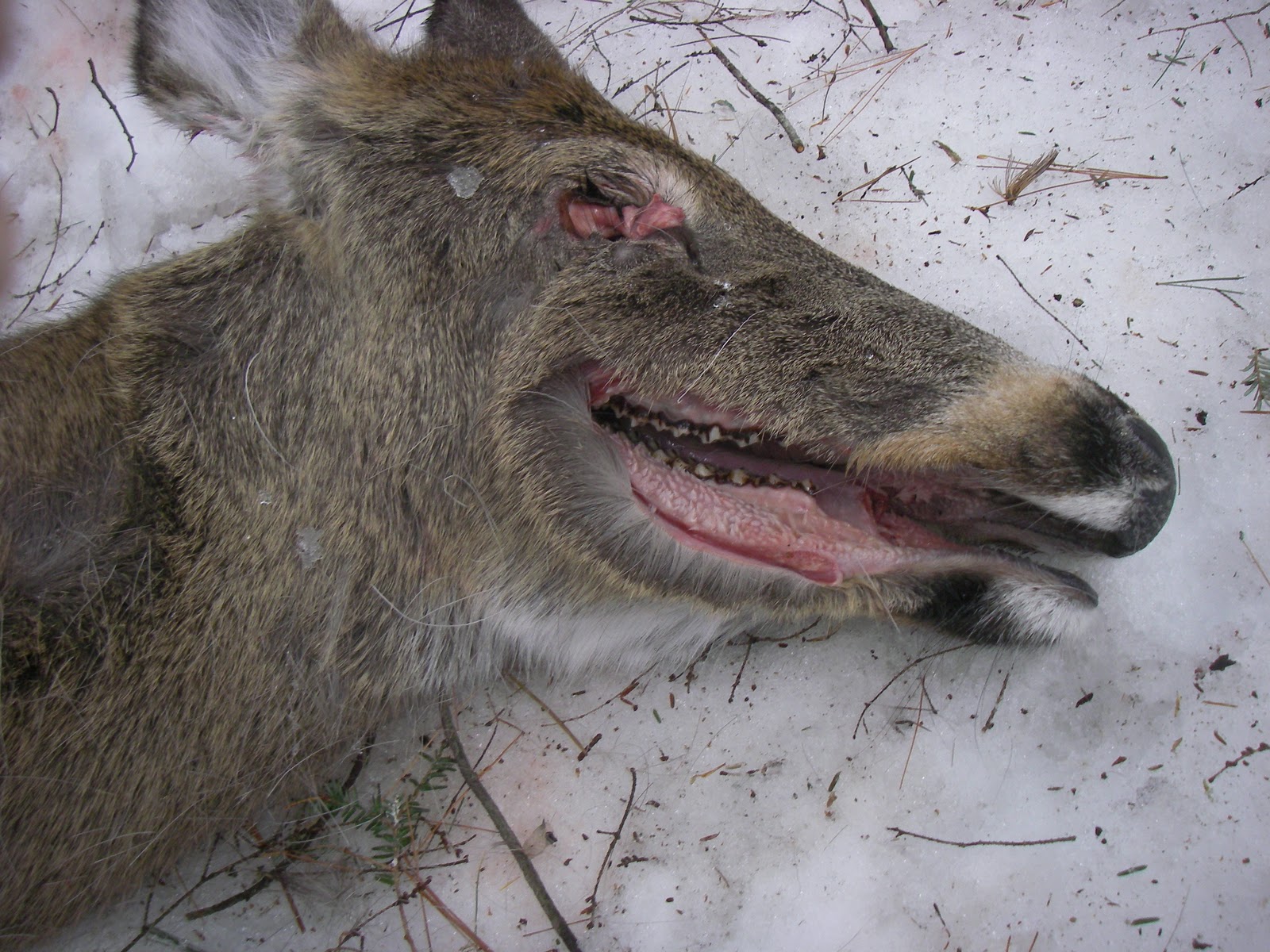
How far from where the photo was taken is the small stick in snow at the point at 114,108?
4020mm

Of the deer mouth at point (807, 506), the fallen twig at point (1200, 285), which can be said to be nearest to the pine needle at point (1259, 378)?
the fallen twig at point (1200, 285)

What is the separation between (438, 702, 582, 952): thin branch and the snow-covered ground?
0.06m

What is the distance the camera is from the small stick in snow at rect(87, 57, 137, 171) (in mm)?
4020

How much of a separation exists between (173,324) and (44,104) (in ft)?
7.55

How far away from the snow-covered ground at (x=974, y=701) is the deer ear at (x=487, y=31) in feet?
3.05

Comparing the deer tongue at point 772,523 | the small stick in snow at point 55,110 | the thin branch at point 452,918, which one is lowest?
the thin branch at point 452,918

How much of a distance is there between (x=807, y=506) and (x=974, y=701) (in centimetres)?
108

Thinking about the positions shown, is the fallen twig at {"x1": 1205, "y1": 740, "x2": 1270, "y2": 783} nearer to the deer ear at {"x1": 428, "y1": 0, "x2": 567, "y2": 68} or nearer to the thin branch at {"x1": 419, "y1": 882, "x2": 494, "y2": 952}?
the thin branch at {"x1": 419, "y1": 882, "x2": 494, "y2": 952}

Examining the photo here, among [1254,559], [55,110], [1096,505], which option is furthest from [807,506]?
[55,110]

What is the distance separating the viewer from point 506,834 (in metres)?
3.10

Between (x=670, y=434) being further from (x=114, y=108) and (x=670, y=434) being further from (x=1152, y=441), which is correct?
(x=114, y=108)

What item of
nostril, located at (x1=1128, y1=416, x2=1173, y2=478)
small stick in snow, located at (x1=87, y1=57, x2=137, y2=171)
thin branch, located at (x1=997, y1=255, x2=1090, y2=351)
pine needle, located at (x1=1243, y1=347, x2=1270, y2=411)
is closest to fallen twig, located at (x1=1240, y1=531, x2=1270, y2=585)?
pine needle, located at (x1=1243, y1=347, x2=1270, y2=411)

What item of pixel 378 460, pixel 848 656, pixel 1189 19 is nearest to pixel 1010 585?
pixel 848 656

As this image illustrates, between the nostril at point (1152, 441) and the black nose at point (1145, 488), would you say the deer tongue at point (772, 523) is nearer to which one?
the black nose at point (1145, 488)
